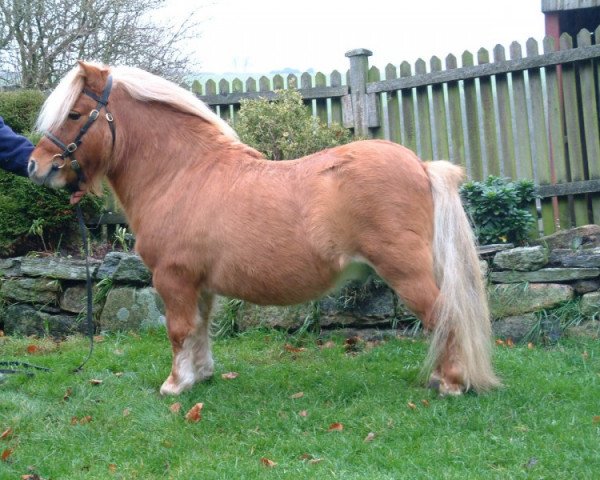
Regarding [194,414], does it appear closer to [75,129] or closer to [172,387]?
[172,387]

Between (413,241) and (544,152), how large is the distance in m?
4.31

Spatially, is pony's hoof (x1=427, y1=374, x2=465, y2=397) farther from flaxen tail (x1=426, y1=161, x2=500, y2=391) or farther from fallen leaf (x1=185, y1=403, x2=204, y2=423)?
fallen leaf (x1=185, y1=403, x2=204, y2=423)

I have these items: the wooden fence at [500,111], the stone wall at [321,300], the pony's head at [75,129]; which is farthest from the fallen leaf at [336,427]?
the wooden fence at [500,111]

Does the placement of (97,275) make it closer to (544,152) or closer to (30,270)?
(30,270)

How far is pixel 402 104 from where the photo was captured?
29.3 ft

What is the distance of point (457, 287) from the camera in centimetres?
469

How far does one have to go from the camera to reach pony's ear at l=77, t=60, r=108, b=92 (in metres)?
5.28

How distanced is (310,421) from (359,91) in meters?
5.25

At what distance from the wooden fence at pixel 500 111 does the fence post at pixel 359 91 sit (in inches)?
0.5

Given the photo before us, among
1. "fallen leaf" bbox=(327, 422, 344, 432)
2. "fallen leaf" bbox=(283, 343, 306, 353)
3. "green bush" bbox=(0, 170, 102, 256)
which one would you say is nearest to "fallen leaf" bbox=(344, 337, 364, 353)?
"fallen leaf" bbox=(283, 343, 306, 353)

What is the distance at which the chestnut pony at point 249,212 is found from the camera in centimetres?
473

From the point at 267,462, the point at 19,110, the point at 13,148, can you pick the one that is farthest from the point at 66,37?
the point at 267,462

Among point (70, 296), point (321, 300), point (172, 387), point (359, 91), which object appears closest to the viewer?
point (172, 387)

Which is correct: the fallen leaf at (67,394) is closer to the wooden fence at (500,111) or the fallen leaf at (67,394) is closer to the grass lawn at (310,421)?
the grass lawn at (310,421)
